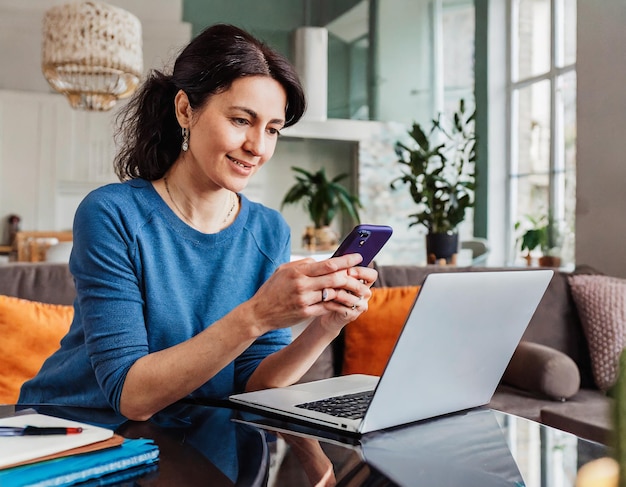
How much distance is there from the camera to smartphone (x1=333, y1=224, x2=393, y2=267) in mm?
915

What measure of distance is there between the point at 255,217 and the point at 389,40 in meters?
6.66

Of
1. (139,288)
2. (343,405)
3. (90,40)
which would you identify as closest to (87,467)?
(343,405)

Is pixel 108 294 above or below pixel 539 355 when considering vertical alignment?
above

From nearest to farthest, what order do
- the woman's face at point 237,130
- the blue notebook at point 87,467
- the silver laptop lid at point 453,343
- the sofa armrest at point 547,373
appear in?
1. the blue notebook at point 87,467
2. the silver laptop lid at point 453,343
3. the woman's face at point 237,130
4. the sofa armrest at point 547,373

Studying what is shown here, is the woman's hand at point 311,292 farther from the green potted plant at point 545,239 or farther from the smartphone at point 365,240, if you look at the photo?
the green potted plant at point 545,239

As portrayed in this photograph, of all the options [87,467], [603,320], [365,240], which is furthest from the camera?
[603,320]

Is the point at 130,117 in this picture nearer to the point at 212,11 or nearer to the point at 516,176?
the point at 516,176

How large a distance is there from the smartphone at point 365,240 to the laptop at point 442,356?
5.7 inches

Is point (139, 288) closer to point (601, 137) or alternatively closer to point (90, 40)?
point (601, 137)

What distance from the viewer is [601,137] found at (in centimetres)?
375

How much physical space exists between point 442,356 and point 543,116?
17.8ft

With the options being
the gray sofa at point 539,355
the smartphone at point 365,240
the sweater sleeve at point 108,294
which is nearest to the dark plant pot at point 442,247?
the gray sofa at point 539,355

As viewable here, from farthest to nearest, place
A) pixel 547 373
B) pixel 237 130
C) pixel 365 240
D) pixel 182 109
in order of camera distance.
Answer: pixel 547 373 < pixel 182 109 < pixel 237 130 < pixel 365 240

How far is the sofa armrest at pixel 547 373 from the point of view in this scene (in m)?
2.43
